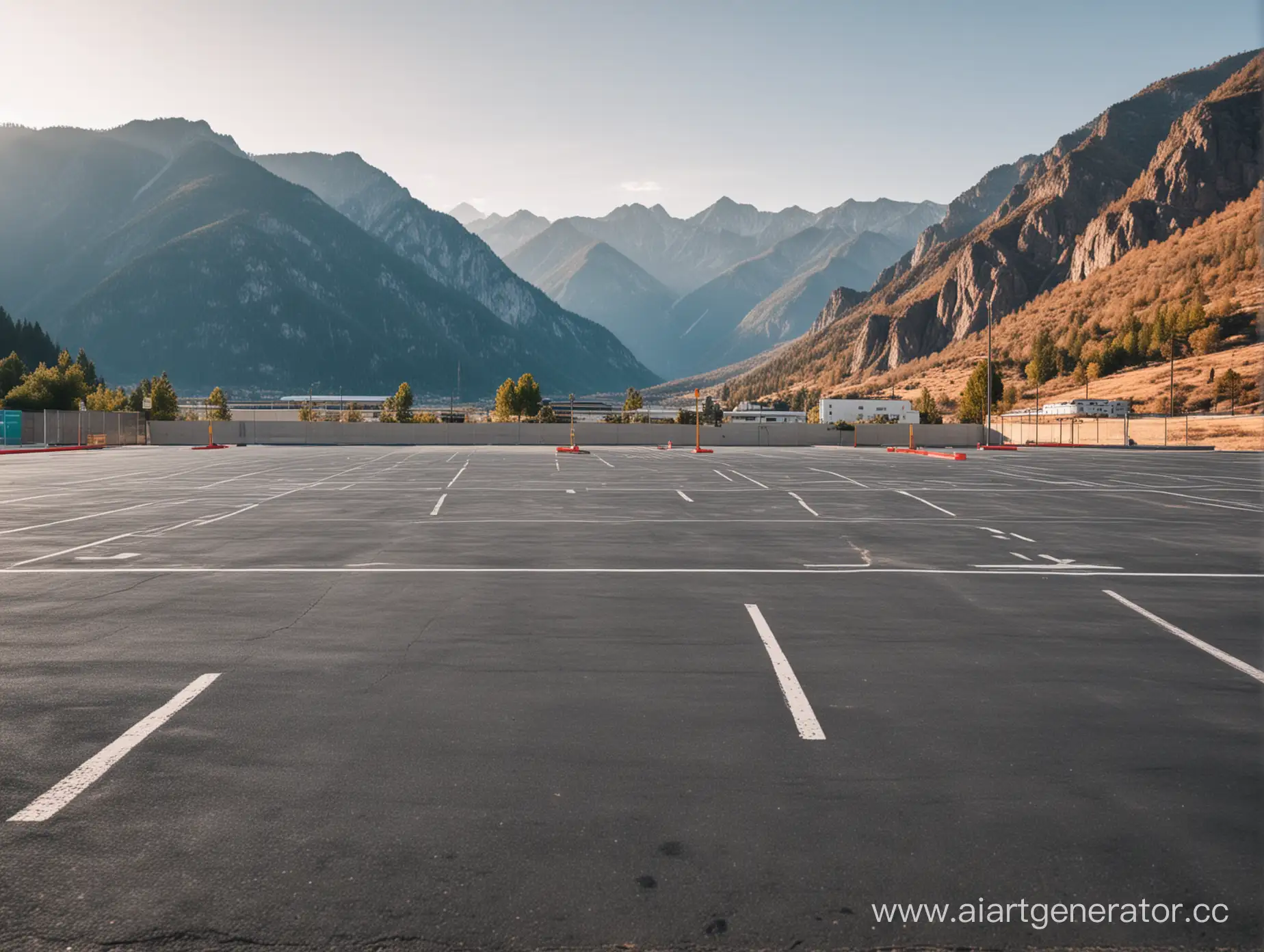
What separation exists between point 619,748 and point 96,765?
3003 mm

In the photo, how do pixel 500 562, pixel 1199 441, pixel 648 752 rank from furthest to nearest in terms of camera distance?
pixel 1199 441
pixel 500 562
pixel 648 752

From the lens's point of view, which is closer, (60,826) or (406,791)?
(60,826)

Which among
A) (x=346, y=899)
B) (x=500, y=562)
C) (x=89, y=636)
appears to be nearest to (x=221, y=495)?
(x=500, y=562)

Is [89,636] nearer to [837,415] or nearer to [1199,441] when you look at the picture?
[1199,441]

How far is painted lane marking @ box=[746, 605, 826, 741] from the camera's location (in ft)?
19.4

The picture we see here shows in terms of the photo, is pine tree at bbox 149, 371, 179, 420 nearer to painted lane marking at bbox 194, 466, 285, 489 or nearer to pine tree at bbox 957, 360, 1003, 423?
painted lane marking at bbox 194, 466, 285, 489

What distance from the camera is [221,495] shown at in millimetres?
24516

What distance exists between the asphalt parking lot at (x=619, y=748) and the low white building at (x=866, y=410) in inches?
6554

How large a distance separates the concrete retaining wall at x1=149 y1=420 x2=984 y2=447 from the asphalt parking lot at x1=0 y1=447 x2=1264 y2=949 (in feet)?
238

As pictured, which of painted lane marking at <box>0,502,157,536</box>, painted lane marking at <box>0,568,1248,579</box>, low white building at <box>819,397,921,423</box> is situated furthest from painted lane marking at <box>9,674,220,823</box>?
low white building at <box>819,397,921,423</box>

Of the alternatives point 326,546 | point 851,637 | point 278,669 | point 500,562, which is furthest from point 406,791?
point 326,546

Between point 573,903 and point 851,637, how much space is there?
5.22 meters

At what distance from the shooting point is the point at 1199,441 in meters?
84.2

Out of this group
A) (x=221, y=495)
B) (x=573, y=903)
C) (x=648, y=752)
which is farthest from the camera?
(x=221, y=495)
